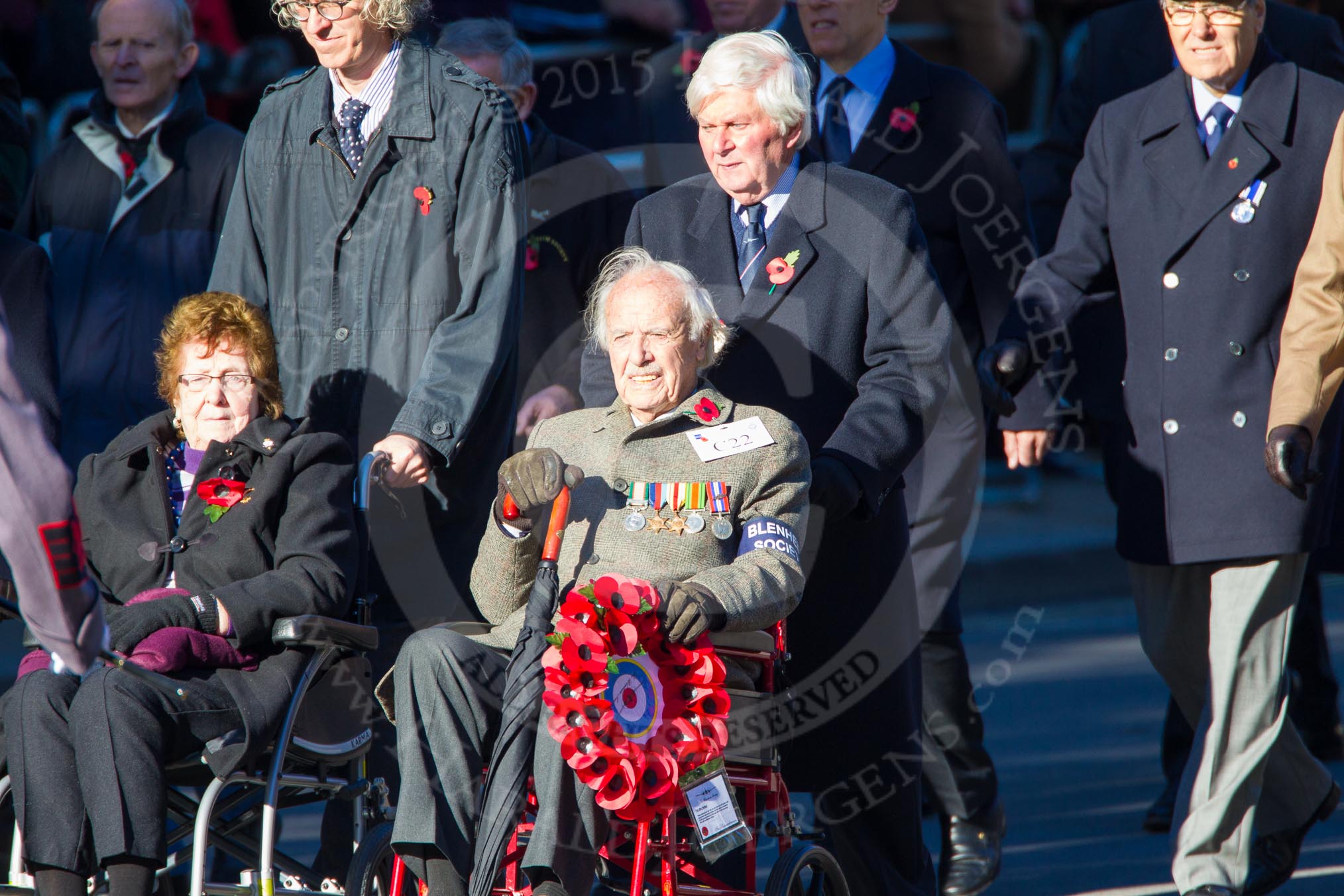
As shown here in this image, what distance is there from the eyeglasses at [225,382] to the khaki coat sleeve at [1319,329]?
2372 mm

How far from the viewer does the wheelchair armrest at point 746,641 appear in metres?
4.29

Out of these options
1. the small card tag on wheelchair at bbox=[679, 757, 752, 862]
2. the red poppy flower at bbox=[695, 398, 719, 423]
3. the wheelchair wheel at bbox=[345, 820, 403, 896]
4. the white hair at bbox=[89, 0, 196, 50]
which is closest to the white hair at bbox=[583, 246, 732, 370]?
the red poppy flower at bbox=[695, 398, 719, 423]

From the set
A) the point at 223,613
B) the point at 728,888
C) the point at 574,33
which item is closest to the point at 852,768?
the point at 728,888

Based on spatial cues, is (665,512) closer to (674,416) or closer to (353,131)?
(674,416)

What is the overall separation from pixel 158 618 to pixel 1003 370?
2.11 m

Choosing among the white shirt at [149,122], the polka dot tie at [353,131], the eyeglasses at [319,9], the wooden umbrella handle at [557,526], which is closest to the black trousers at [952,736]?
the wooden umbrella handle at [557,526]

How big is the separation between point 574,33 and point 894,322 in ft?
16.1

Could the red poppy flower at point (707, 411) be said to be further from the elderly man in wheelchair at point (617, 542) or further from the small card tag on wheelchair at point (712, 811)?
the small card tag on wheelchair at point (712, 811)

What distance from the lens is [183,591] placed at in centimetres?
465

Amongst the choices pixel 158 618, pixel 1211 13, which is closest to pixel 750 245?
pixel 1211 13

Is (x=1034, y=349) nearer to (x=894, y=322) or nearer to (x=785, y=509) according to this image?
(x=894, y=322)

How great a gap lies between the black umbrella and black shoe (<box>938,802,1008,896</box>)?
5.83ft

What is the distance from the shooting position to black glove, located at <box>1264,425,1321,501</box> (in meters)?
4.83

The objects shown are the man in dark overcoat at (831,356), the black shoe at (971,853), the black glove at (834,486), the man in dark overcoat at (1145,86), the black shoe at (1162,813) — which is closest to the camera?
the black glove at (834,486)
